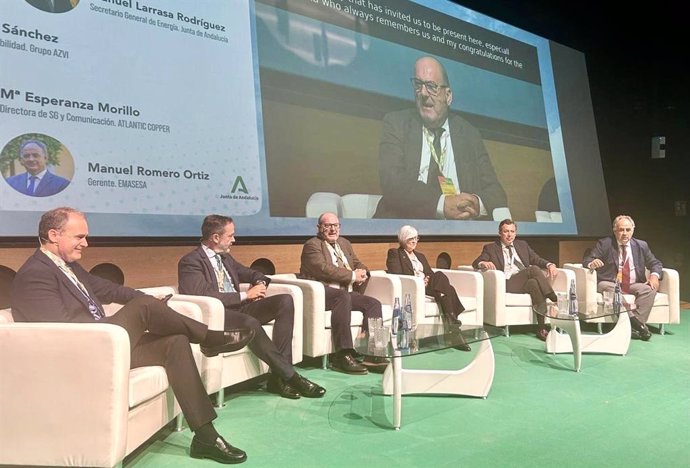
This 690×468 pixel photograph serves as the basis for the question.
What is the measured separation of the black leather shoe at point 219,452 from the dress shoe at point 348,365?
1.34 metres

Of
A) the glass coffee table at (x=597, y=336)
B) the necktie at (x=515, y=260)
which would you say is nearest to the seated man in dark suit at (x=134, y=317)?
the glass coffee table at (x=597, y=336)

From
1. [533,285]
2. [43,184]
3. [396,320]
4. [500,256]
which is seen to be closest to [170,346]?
[396,320]

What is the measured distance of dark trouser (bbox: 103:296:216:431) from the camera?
218cm

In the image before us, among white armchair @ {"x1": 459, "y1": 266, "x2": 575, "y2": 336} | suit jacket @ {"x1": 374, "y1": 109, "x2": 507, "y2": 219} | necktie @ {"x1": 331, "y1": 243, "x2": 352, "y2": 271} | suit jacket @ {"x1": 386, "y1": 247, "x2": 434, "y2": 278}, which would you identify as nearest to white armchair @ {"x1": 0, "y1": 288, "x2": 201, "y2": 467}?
necktie @ {"x1": 331, "y1": 243, "x2": 352, "y2": 271}

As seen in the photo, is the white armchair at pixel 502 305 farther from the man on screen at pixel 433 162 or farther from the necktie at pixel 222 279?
the necktie at pixel 222 279

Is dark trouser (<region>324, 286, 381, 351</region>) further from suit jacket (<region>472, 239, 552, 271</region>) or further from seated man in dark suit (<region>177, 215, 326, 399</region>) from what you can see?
suit jacket (<region>472, 239, 552, 271</region>)

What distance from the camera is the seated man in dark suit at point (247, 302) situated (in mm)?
2904

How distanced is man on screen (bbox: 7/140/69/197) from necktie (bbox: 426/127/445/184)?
129 inches

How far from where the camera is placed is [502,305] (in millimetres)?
4590

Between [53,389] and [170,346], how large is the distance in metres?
0.47

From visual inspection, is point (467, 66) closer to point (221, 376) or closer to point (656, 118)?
point (656, 118)

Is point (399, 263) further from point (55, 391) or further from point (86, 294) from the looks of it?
point (55, 391)

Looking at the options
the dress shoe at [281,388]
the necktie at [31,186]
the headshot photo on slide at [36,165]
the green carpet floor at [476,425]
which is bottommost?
the green carpet floor at [476,425]

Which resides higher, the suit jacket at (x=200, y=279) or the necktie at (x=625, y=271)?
the suit jacket at (x=200, y=279)
